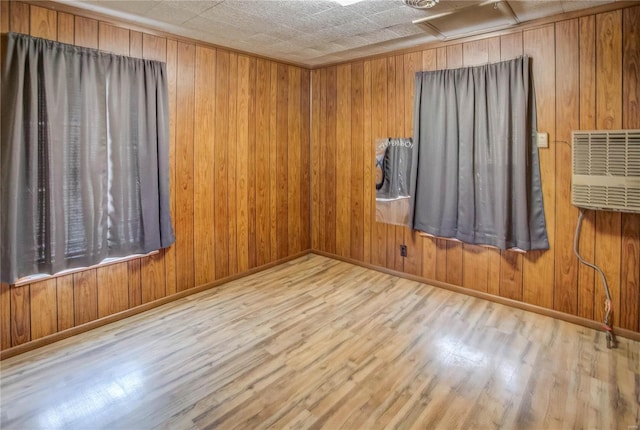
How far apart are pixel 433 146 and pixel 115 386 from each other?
10.1ft

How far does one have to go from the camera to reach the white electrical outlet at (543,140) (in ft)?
9.31

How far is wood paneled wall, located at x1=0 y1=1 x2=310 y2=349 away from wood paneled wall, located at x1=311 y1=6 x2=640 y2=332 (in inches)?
29.0

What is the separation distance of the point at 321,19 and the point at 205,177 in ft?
5.68

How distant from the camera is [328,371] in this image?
2252 mm

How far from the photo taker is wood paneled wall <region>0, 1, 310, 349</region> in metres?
2.54

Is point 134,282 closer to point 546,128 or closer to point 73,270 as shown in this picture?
point 73,270

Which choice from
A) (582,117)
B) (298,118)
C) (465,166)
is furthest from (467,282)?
(298,118)

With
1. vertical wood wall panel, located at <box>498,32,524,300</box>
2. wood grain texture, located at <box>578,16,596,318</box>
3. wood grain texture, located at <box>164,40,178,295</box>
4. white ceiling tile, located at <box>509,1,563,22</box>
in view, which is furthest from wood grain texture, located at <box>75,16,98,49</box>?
wood grain texture, located at <box>578,16,596,318</box>

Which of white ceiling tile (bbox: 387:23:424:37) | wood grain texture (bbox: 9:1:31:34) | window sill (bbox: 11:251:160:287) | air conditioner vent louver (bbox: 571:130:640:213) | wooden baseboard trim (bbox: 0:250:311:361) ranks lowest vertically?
wooden baseboard trim (bbox: 0:250:311:361)

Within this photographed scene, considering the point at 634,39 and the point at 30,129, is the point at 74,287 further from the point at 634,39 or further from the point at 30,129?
the point at 634,39

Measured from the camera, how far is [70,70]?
2506 millimetres

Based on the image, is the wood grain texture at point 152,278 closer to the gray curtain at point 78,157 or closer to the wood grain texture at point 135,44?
the gray curtain at point 78,157

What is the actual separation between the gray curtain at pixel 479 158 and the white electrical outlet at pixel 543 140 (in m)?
0.04

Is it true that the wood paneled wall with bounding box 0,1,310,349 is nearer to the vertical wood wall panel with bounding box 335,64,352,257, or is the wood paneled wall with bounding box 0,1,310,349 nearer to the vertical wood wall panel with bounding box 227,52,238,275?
the vertical wood wall panel with bounding box 227,52,238,275
